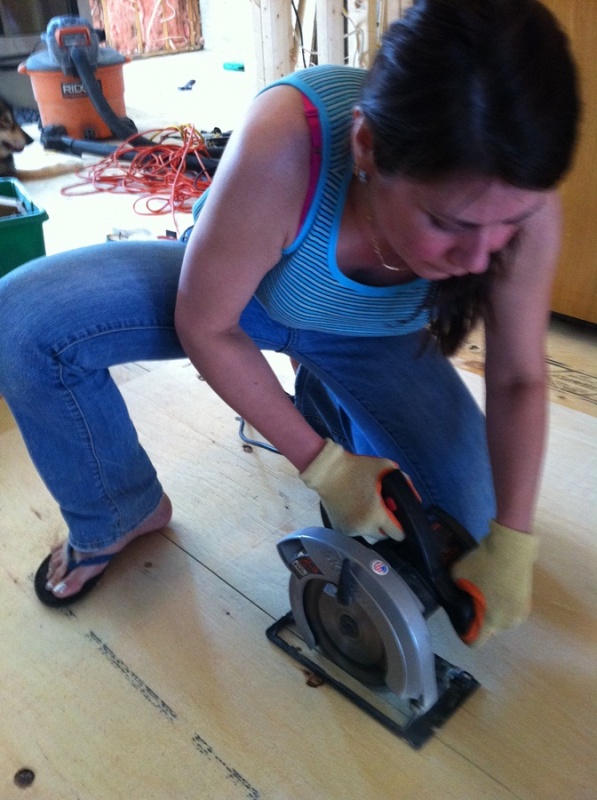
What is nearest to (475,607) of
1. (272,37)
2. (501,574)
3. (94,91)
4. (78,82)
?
(501,574)

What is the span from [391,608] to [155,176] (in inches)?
108

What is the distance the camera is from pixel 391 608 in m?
0.84

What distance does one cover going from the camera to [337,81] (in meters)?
0.90

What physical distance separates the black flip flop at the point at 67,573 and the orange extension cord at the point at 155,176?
5.97 feet

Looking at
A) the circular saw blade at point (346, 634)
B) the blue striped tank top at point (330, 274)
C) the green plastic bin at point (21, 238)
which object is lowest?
the circular saw blade at point (346, 634)

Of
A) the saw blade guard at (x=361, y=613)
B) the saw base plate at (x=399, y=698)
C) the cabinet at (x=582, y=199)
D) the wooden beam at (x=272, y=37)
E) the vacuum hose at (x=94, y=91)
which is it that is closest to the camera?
the saw blade guard at (x=361, y=613)

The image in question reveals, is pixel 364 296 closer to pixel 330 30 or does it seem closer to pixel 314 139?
pixel 314 139

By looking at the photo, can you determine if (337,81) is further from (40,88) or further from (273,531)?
(40,88)

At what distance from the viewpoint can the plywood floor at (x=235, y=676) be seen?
93 cm

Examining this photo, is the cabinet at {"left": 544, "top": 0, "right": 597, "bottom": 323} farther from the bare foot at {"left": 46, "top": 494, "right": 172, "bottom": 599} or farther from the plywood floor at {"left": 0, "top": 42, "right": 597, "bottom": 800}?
the bare foot at {"left": 46, "top": 494, "right": 172, "bottom": 599}

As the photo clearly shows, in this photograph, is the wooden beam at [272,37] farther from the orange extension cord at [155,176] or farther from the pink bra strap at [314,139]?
the pink bra strap at [314,139]

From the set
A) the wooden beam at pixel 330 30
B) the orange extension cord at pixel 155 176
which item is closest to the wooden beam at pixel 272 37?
the wooden beam at pixel 330 30

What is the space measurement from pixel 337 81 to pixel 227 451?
83 centimetres

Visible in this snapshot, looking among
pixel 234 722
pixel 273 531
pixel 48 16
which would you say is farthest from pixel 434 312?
pixel 48 16
